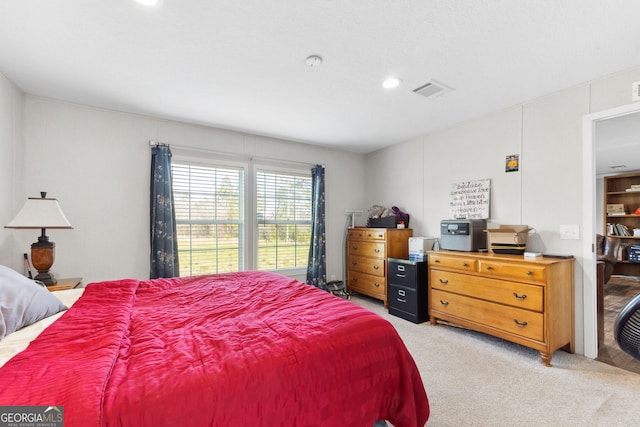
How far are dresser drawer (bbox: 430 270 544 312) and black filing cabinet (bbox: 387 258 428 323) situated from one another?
7.7 inches

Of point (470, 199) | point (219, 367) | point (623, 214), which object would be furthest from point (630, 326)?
point (623, 214)

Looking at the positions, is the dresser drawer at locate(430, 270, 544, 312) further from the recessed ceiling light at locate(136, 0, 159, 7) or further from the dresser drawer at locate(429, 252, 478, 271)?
the recessed ceiling light at locate(136, 0, 159, 7)

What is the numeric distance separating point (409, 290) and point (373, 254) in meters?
0.82

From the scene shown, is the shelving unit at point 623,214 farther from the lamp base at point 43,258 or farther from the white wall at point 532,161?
the lamp base at point 43,258

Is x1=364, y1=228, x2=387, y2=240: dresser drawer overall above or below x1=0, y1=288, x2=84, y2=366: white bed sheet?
above

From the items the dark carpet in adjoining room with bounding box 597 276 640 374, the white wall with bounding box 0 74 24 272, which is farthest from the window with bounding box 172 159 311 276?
the dark carpet in adjoining room with bounding box 597 276 640 374

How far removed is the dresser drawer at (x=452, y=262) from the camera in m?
2.88

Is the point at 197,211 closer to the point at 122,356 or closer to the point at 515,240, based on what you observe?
the point at 122,356

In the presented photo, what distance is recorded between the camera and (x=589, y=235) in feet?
8.32

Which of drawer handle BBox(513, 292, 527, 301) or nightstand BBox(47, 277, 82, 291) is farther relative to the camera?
drawer handle BBox(513, 292, 527, 301)

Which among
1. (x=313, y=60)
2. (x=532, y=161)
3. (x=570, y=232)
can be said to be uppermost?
(x=313, y=60)

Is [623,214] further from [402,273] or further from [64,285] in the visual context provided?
[64,285]

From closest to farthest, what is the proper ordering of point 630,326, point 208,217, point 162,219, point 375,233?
point 630,326 < point 162,219 < point 208,217 < point 375,233

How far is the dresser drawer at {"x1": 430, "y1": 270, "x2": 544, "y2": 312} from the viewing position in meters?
2.43
